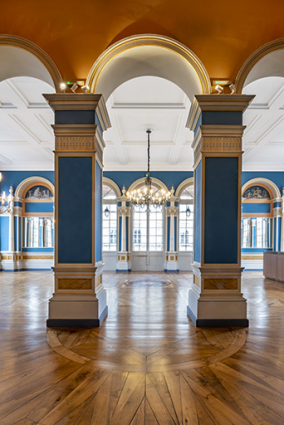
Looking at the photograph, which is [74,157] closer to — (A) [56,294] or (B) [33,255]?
(A) [56,294]

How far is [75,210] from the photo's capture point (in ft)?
12.4

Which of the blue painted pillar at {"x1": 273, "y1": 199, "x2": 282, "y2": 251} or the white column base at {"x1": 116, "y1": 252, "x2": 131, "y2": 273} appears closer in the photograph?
the white column base at {"x1": 116, "y1": 252, "x2": 131, "y2": 273}

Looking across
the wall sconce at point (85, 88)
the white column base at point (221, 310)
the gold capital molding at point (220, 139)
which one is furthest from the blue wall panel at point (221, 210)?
the wall sconce at point (85, 88)

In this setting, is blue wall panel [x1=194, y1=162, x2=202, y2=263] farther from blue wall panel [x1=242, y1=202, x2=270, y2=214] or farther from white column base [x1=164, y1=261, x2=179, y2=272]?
blue wall panel [x1=242, y1=202, x2=270, y2=214]

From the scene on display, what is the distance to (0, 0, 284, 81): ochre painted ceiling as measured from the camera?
370 centimetres

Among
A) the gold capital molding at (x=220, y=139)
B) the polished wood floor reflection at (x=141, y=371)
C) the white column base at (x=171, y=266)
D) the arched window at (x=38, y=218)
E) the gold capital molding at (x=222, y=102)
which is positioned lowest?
the white column base at (x=171, y=266)

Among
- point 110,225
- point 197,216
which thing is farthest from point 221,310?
point 110,225

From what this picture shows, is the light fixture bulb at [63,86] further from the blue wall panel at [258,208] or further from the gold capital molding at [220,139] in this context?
the blue wall panel at [258,208]

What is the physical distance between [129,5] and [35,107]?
3.47 metres

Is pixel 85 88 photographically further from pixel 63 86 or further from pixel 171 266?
pixel 171 266

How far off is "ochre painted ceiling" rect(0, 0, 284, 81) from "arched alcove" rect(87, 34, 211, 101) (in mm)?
126

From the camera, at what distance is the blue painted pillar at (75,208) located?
3.70 m

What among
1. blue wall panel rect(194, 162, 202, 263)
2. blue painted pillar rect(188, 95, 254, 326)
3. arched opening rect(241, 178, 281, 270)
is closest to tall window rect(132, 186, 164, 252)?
arched opening rect(241, 178, 281, 270)

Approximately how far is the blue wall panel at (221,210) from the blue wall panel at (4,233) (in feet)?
31.2
